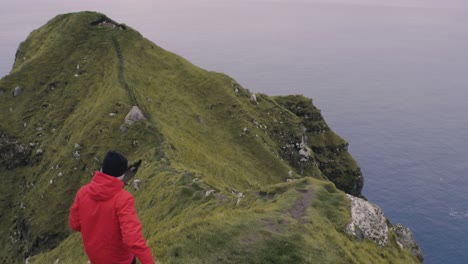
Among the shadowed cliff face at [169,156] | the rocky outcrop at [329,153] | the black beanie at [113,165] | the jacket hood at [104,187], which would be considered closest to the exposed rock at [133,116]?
the shadowed cliff face at [169,156]

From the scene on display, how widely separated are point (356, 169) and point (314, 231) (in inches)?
3459

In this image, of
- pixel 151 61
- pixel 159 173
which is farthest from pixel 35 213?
pixel 151 61

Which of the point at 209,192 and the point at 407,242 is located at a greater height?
the point at 407,242

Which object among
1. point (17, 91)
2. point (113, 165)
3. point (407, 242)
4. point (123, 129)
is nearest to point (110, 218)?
point (113, 165)

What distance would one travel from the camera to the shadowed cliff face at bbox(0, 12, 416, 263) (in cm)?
2267

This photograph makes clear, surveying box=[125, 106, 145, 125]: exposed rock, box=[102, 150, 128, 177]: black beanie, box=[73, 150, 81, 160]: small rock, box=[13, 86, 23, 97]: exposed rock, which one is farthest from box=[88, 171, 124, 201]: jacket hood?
box=[13, 86, 23, 97]: exposed rock

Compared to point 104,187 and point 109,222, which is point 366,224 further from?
point 104,187

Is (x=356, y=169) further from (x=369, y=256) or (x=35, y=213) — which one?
(x=369, y=256)

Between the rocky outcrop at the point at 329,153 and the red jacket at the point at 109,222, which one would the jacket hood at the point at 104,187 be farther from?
the rocky outcrop at the point at 329,153

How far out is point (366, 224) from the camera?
2678 cm

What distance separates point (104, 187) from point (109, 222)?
1.19 meters

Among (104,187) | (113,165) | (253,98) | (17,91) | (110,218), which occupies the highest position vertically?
(253,98)

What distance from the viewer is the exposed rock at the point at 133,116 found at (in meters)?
65.8

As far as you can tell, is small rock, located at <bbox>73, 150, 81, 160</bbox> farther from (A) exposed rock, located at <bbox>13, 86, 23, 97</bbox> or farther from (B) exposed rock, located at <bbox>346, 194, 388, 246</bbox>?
(B) exposed rock, located at <bbox>346, 194, 388, 246</bbox>
